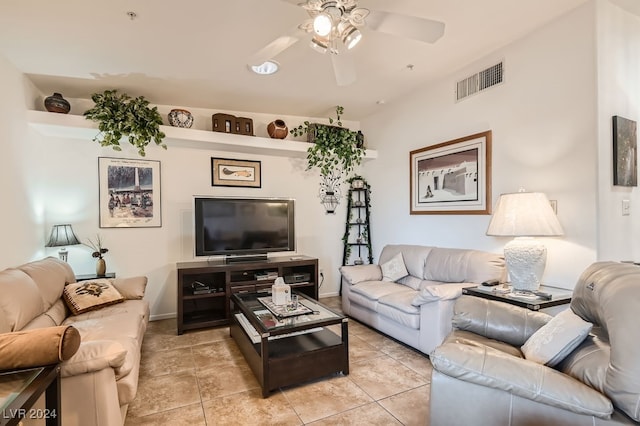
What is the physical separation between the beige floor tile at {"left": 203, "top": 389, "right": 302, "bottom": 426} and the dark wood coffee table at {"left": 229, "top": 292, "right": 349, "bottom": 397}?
0.08 m

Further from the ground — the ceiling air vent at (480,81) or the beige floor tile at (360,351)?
the ceiling air vent at (480,81)

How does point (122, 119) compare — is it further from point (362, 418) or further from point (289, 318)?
point (362, 418)

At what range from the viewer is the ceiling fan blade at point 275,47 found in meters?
1.90

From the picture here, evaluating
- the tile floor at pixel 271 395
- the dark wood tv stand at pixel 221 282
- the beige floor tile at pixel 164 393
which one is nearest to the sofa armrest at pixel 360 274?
the dark wood tv stand at pixel 221 282

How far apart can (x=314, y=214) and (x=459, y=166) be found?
84.8 inches

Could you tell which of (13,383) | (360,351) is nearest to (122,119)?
(13,383)

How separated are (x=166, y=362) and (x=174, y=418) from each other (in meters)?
0.87

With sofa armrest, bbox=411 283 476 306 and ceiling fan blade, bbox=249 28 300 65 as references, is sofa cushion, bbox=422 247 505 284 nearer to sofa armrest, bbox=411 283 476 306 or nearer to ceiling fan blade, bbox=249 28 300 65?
sofa armrest, bbox=411 283 476 306

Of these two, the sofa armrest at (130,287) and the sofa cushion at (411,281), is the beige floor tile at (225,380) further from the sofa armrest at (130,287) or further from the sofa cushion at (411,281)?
the sofa cushion at (411,281)

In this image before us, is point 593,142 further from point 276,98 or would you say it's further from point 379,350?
point 276,98

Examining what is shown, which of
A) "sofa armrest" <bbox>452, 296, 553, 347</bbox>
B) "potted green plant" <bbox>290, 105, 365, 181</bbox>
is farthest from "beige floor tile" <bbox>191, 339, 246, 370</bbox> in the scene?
"potted green plant" <bbox>290, 105, 365, 181</bbox>

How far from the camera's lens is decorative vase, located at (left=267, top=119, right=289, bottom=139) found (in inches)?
163

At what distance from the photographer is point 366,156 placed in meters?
4.62

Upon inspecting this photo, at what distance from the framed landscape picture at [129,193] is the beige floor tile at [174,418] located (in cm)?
241
